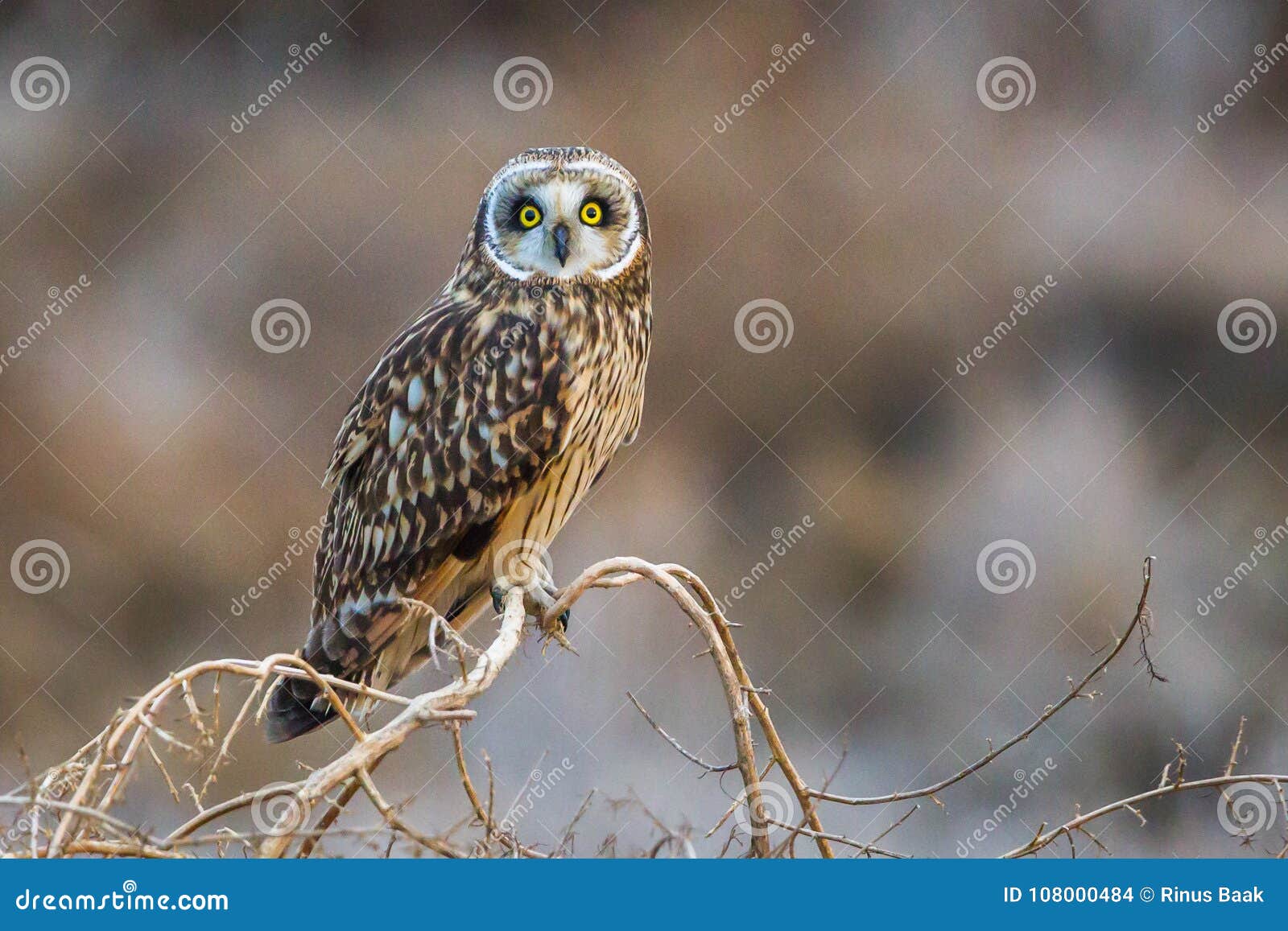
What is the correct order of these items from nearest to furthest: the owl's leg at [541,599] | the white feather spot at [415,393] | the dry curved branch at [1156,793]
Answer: the dry curved branch at [1156,793]
the owl's leg at [541,599]
the white feather spot at [415,393]

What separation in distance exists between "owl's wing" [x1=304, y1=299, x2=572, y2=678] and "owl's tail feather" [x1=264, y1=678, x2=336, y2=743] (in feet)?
0.34

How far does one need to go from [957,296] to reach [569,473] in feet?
11.4

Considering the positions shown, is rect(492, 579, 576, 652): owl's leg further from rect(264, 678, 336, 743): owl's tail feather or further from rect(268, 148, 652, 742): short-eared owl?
rect(264, 678, 336, 743): owl's tail feather

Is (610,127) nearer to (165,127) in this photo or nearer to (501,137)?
(501,137)

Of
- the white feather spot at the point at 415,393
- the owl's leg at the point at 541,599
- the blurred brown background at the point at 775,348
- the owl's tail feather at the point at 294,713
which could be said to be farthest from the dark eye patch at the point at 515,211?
the blurred brown background at the point at 775,348

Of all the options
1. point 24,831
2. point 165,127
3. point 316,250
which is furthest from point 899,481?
point 24,831

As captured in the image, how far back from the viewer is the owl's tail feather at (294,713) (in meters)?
2.20

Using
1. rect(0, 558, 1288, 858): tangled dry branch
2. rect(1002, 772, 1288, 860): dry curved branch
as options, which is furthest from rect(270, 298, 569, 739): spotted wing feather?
rect(1002, 772, 1288, 860): dry curved branch

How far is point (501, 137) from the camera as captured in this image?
17.9ft

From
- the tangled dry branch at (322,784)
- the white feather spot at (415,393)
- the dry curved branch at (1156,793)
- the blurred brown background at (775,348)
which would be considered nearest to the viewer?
the tangled dry branch at (322,784)

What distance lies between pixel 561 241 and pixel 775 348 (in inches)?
127

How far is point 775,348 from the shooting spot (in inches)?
210

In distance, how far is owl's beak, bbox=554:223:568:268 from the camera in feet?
7.07

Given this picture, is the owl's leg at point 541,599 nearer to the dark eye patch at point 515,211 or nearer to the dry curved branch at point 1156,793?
the dark eye patch at point 515,211
